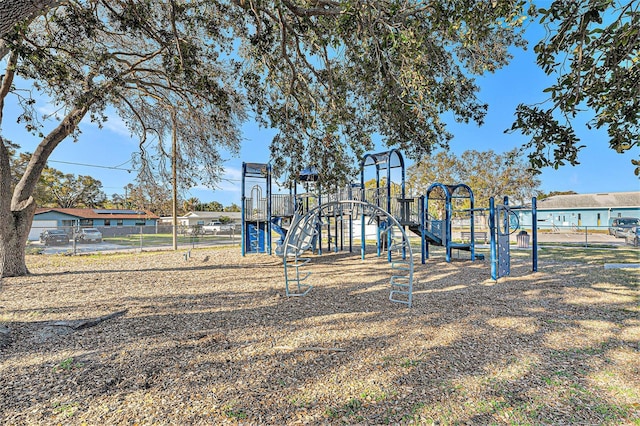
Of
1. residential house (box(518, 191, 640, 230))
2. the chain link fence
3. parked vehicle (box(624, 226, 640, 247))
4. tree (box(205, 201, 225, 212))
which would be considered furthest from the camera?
tree (box(205, 201, 225, 212))

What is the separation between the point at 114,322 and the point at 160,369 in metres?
2.19

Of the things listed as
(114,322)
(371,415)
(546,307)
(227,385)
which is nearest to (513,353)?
(371,415)

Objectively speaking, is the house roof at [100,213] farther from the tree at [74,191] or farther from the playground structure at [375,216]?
the playground structure at [375,216]

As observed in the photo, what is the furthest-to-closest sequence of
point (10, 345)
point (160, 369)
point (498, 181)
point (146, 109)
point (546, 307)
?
1. point (498, 181)
2. point (146, 109)
3. point (546, 307)
4. point (10, 345)
5. point (160, 369)

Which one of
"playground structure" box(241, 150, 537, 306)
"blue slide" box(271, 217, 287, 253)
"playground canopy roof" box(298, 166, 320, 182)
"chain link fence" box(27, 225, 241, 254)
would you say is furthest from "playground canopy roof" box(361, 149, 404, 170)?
"chain link fence" box(27, 225, 241, 254)

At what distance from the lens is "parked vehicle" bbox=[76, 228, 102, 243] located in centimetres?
2538

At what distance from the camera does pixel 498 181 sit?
97.0 ft

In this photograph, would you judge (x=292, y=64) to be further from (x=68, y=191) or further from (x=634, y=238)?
(x=68, y=191)

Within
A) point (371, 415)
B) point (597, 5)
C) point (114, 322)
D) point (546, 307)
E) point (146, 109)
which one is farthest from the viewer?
point (146, 109)

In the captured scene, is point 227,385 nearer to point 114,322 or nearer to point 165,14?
point 114,322

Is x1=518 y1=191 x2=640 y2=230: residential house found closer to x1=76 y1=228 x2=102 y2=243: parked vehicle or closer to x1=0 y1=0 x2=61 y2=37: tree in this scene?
x1=0 y1=0 x2=61 y2=37: tree

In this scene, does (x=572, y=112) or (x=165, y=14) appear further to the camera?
(x=165, y=14)

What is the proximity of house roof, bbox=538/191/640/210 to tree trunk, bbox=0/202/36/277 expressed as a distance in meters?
43.8

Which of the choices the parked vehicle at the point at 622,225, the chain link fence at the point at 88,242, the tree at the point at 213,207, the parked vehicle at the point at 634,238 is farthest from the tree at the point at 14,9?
the tree at the point at 213,207
